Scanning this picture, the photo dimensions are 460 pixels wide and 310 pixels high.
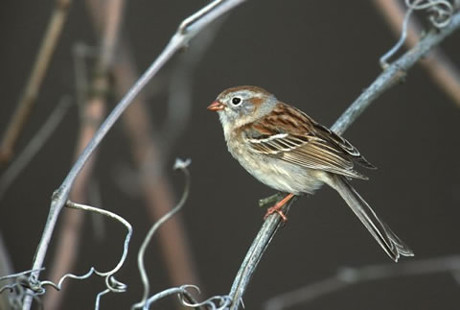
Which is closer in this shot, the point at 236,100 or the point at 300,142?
the point at 300,142

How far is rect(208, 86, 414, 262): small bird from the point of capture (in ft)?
10.0

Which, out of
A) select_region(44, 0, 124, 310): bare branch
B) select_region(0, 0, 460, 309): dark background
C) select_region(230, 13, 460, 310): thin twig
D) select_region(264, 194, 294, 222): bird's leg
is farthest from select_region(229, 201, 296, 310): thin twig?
select_region(0, 0, 460, 309): dark background

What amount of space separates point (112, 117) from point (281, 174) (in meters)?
1.37

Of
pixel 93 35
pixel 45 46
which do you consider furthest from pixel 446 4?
pixel 93 35

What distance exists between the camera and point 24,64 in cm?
519

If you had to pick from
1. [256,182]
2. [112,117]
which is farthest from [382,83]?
[256,182]

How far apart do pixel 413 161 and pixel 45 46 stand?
10.8 ft

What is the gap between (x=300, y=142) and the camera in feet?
10.8

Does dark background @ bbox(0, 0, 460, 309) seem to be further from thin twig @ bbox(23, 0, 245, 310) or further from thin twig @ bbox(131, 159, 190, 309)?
thin twig @ bbox(131, 159, 190, 309)

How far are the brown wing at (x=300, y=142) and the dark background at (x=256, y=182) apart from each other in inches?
69.3

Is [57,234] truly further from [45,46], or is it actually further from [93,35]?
[45,46]

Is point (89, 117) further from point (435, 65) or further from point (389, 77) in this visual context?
point (435, 65)

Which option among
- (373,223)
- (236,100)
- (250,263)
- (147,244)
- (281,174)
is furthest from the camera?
(236,100)

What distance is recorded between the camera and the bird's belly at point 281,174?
319 centimetres
